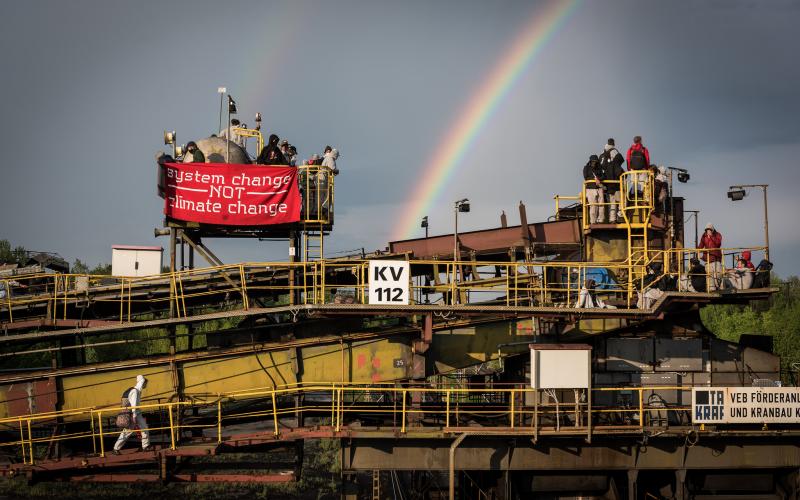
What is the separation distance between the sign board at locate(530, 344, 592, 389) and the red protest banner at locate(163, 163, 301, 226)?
7.77m

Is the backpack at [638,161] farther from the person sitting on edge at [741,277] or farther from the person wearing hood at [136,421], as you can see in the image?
A: the person wearing hood at [136,421]

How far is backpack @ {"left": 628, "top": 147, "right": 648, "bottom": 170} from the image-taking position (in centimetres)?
2383

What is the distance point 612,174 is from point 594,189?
735mm

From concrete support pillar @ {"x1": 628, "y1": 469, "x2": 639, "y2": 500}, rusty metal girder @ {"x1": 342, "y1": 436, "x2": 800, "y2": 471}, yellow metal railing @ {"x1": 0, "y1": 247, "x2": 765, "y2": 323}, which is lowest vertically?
concrete support pillar @ {"x1": 628, "y1": 469, "x2": 639, "y2": 500}

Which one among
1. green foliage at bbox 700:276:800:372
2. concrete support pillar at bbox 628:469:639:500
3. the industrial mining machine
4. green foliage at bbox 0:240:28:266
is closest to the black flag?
the industrial mining machine

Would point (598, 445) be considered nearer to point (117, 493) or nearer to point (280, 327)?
point (280, 327)

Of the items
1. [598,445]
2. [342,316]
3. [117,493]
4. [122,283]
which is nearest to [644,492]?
[598,445]

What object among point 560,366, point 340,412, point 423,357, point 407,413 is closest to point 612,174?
point 560,366

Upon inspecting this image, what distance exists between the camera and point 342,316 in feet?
69.0

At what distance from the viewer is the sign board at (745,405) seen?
20453 millimetres

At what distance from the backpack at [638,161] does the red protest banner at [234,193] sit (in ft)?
31.8

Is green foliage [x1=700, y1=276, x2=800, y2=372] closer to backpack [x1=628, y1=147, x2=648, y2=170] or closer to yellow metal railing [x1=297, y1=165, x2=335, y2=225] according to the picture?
backpack [x1=628, y1=147, x2=648, y2=170]

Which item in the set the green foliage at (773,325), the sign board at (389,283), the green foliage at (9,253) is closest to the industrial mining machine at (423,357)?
the sign board at (389,283)

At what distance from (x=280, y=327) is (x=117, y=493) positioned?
13.2m
